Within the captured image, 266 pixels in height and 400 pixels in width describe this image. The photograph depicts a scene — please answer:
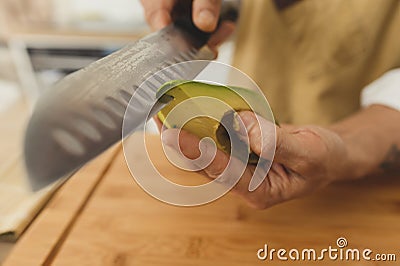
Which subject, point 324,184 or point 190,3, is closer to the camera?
point 324,184

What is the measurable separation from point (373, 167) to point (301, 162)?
163mm

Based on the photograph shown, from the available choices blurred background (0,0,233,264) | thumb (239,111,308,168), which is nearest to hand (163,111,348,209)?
thumb (239,111,308,168)

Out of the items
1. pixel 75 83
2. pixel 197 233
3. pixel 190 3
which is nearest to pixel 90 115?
pixel 75 83

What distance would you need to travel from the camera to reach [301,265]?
0.49 m

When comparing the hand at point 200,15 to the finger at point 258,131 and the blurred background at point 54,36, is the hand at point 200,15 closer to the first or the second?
the finger at point 258,131

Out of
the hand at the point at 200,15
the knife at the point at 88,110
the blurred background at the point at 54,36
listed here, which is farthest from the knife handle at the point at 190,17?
the blurred background at the point at 54,36

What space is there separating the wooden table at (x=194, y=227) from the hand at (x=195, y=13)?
0.75 feet

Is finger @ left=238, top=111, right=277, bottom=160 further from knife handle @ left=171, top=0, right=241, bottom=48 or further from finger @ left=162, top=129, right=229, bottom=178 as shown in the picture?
knife handle @ left=171, top=0, right=241, bottom=48

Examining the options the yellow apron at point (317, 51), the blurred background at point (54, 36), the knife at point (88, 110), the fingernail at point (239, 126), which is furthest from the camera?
the blurred background at point (54, 36)

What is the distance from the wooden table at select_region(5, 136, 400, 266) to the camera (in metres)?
0.50

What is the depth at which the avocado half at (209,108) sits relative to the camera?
41 centimetres

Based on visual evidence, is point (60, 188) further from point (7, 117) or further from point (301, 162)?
point (7, 117)

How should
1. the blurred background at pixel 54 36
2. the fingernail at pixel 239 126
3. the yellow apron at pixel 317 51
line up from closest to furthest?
the fingernail at pixel 239 126, the yellow apron at pixel 317 51, the blurred background at pixel 54 36

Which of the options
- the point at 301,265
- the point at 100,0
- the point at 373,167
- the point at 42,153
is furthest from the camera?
the point at 100,0
